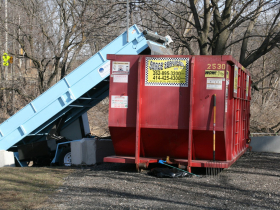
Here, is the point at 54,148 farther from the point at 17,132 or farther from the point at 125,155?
the point at 125,155

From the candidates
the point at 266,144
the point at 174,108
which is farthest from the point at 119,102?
the point at 266,144

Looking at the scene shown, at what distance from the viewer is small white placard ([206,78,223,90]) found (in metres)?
7.29

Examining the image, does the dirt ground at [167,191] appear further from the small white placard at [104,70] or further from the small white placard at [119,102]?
the small white placard at [104,70]

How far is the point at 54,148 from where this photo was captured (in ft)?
33.5

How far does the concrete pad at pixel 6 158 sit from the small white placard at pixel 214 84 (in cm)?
591

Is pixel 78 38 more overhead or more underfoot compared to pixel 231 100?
more overhead

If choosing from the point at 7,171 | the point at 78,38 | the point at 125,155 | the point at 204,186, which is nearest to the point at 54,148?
the point at 7,171

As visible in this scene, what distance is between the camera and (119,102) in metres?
7.80

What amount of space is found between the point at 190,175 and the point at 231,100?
1.87 meters

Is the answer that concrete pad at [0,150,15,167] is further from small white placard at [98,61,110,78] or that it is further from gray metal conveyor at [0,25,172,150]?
small white placard at [98,61,110,78]

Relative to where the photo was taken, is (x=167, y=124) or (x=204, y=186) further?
(x=167, y=124)

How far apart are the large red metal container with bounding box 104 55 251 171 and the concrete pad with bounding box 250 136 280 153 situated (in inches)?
193

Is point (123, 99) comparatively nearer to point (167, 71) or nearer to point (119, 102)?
point (119, 102)

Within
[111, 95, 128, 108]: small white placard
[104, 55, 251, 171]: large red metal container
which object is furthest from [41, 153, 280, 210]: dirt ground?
[111, 95, 128, 108]: small white placard
